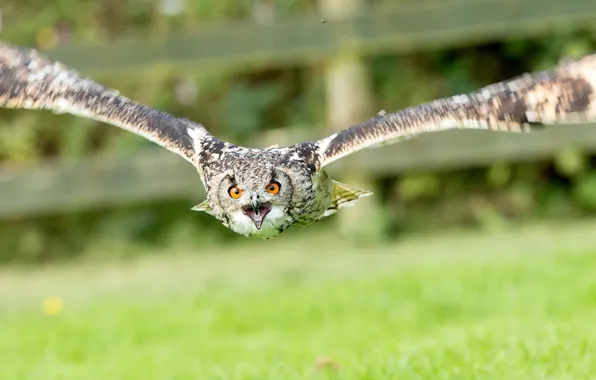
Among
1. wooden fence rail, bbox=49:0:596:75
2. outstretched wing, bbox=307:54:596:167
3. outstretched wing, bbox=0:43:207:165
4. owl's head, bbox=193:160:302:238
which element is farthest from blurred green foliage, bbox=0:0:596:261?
outstretched wing, bbox=307:54:596:167

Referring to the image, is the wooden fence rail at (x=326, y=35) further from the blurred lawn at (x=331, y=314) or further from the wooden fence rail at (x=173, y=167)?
the blurred lawn at (x=331, y=314)

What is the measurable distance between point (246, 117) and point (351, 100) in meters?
2.09

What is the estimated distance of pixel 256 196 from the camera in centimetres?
418

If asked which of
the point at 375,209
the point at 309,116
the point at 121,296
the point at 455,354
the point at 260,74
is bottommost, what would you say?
the point at 455,354

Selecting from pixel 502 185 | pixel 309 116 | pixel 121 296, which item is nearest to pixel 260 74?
pixel 309 116

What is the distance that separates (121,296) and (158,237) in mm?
2445

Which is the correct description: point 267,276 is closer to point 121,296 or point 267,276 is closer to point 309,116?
point 121,296

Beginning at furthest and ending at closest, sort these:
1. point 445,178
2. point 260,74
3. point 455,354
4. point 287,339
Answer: point 260,74, point 445,178, point 287,339, point 455,354

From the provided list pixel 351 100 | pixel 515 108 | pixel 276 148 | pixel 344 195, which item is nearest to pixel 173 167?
pixel 351 100

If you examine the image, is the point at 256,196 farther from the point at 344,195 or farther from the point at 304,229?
the point at 304,229

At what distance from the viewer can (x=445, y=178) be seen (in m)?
10.5

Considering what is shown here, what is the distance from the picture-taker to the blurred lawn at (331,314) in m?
4.71

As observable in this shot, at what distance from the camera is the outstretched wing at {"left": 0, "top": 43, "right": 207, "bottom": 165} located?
4375 mm

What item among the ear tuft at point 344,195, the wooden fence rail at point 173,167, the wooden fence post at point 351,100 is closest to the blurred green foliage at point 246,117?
the wooden fence post at point 351,100
